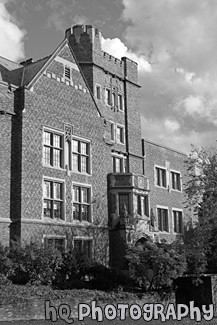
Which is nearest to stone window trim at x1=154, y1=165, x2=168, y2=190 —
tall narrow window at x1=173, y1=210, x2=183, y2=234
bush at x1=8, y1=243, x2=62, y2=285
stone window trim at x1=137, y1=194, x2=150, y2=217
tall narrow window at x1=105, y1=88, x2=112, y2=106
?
tall narrow window at x1=173, y1=210, x2=183, y2=234

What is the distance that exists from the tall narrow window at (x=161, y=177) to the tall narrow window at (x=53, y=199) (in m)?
13.7

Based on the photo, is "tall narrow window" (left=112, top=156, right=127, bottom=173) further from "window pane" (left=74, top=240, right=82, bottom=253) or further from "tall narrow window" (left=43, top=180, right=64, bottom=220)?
"window pane" (left=74, top=240, right=82, bottom=253)

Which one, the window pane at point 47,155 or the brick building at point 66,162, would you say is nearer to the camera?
the brick building at point 66,162

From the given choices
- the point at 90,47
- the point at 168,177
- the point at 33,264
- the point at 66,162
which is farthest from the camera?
the point at 168,177

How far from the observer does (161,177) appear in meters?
41.9

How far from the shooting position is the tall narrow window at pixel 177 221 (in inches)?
1656

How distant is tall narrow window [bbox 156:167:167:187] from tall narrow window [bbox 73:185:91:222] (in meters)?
11.2

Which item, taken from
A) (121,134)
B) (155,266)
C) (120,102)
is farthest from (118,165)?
(155,266)

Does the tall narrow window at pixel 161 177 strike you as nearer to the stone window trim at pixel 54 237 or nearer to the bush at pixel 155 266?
the stone window trim at pixel 54 237

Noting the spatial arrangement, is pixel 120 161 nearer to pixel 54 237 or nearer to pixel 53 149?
pixel 53 149

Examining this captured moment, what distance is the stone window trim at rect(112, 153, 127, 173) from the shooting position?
121 ft

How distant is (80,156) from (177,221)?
1487 cm

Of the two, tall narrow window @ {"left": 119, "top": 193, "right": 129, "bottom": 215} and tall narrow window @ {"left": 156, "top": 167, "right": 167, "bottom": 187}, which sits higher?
tall narrow window @ {"left": 156, "top": 167, "right": 167, "bottom": 187}

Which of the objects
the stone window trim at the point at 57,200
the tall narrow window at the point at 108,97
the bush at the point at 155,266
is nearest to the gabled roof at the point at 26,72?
the stone window trim at the point at 57,200
